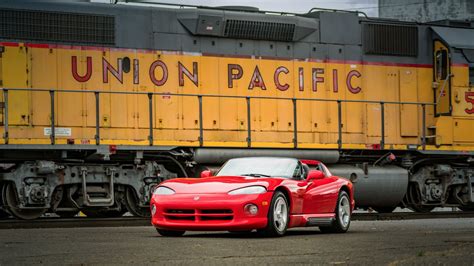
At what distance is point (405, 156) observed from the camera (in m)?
17.8

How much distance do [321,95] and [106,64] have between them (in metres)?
4.52

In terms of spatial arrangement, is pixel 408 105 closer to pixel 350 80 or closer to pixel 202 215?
pixel 350 80

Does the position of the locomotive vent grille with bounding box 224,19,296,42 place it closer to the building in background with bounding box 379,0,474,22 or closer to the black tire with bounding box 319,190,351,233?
the black tire with bounding box 319,190,351,233

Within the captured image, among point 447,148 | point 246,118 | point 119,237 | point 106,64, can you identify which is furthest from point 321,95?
point 119,237

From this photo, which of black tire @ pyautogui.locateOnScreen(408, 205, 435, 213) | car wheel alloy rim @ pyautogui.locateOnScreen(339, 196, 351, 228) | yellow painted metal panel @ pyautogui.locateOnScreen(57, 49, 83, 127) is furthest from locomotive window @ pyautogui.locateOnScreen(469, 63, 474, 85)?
yellow painted metal panel @ pyautogui.locateOnScreen(57, 49, 83, 127)

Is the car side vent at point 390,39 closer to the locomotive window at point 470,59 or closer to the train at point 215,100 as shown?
the train at point 215,100

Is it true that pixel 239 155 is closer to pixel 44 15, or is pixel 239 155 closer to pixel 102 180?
pixel 102 180

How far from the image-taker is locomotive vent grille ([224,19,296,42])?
16234 mm

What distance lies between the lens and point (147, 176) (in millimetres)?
15070

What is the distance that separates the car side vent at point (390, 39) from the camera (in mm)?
17734

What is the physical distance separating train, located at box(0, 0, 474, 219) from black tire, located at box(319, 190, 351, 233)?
4356mm

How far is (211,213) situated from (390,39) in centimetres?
934

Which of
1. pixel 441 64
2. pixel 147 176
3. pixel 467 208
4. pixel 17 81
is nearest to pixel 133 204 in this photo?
pixel 147 176

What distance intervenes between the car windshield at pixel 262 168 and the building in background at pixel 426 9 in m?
16.9
